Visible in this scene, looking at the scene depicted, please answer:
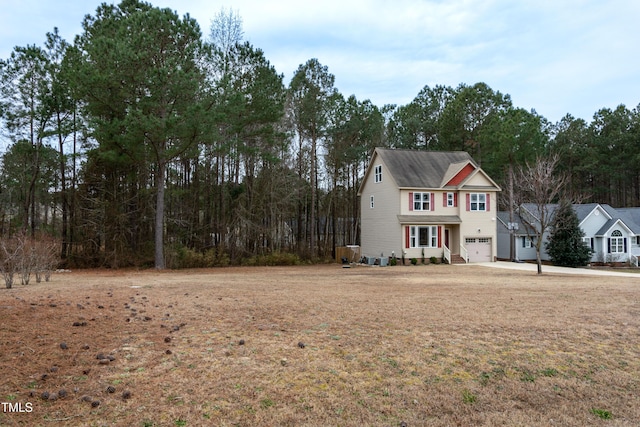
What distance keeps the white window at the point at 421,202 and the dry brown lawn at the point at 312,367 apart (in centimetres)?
1963

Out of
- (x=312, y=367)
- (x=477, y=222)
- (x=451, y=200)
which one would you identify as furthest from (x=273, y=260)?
(x=312, y=367)

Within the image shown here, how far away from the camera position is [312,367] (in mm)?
4691

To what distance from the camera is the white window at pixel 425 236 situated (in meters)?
26.8

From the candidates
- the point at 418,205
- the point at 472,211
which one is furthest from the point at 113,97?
the point at 472,211

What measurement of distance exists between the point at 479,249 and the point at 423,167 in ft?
22.3

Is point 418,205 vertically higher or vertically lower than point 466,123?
lower

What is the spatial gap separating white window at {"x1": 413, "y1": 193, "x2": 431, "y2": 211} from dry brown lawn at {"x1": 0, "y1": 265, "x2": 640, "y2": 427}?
19.6 metres

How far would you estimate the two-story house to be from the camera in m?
26.9

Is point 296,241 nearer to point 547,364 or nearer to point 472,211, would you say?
point 472,211

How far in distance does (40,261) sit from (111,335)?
1007cm

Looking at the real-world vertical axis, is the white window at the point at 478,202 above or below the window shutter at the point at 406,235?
above

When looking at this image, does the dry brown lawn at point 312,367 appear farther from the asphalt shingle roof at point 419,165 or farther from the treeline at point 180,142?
the asphalt shingle roof at point 419,165

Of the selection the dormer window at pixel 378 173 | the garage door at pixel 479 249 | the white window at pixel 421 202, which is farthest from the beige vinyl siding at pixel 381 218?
the garage door at pixel 479 249

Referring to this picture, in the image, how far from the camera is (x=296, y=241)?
105ft
